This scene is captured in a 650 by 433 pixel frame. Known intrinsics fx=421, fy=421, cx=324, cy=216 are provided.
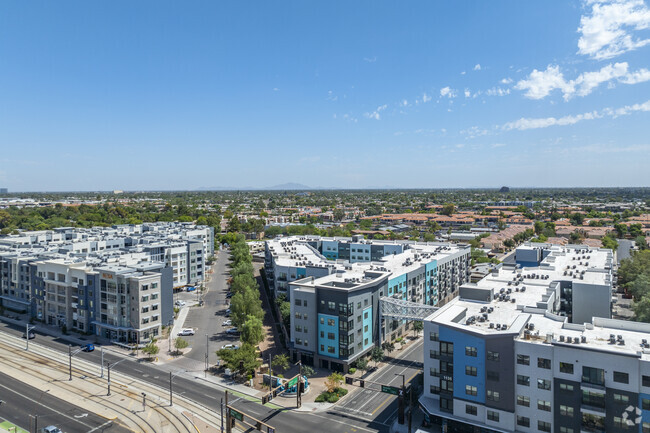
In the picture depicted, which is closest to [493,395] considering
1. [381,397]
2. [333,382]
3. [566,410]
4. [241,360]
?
[566,410]

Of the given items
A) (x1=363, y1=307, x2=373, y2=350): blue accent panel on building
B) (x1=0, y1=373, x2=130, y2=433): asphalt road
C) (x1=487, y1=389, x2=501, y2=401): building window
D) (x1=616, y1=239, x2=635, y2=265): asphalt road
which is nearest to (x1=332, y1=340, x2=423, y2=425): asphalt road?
(x1=363, y1=307, x2=373, y2=350): blue accent panel on building

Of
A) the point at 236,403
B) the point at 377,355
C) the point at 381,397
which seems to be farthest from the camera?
the point at 377,355

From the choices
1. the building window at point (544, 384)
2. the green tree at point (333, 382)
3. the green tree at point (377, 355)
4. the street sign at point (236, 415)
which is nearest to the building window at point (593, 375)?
the building window at point (544, 384)

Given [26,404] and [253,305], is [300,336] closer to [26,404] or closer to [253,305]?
[253,305]

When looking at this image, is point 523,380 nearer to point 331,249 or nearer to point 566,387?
point 566,387

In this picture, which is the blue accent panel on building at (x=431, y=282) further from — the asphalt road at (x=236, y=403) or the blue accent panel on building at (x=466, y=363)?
the asphalt road at (x=236, y=403)

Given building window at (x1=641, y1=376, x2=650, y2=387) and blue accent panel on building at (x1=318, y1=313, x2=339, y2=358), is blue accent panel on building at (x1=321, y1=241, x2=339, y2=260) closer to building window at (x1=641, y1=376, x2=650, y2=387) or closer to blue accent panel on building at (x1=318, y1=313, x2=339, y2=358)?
blue accent panel on building at (x1=318, y1=313, x2=339, y2=358)
